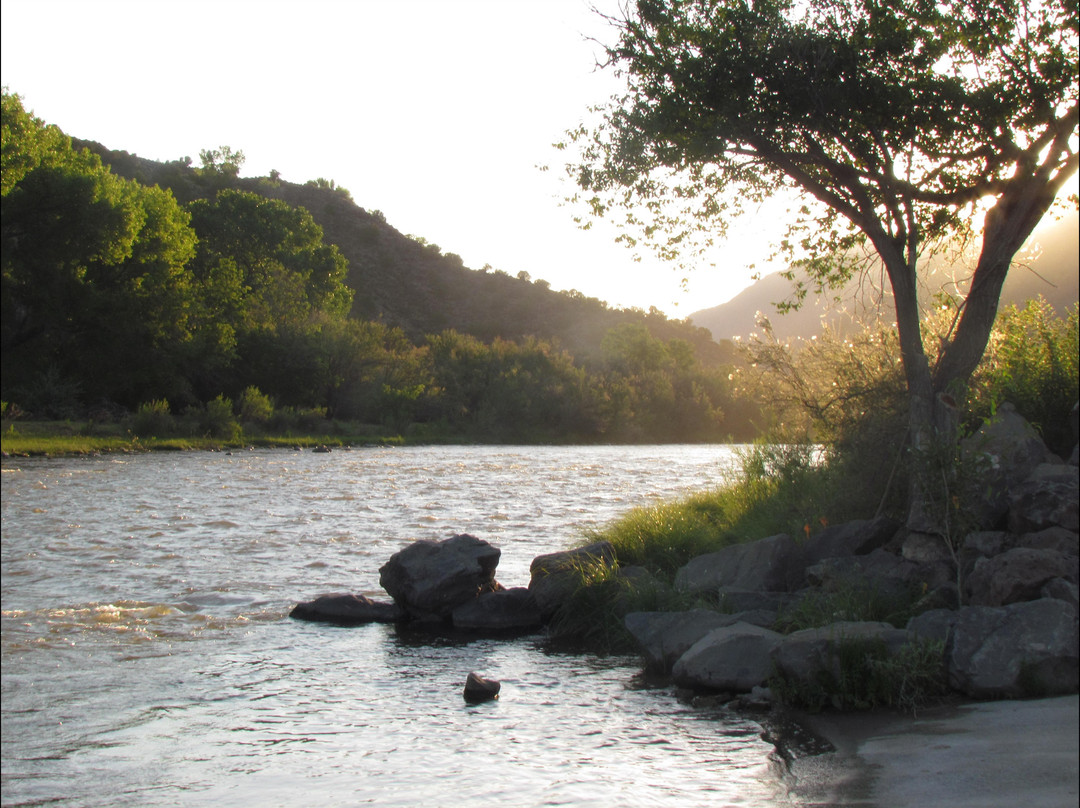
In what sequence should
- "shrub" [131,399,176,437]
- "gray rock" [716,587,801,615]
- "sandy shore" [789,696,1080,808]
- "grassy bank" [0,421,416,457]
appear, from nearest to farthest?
"sandy shore" [789,696,1080,808]
"gray rock" [716,587,801,615]
"grassy bank" [0,421,416,457]
"shrub" [131,399,176,437]

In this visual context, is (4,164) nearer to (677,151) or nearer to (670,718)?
(677,151)


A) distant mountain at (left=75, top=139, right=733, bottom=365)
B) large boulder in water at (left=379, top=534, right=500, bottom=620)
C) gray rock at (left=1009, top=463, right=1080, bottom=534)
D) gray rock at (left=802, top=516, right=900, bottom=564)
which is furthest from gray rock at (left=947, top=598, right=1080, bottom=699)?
distant mountain at (left=75, top=139, right=733, bottom=365)

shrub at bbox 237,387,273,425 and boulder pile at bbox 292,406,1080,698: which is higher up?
shrub at bbox 237,387,273,425

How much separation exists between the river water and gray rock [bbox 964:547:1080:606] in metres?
2.42

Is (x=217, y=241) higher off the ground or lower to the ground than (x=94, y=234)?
higher

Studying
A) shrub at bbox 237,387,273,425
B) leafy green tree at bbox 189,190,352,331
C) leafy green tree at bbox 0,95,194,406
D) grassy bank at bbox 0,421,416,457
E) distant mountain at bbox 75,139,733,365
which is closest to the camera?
leafy green tree at bbox 0,95,194,406

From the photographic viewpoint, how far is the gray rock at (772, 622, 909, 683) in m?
7.46

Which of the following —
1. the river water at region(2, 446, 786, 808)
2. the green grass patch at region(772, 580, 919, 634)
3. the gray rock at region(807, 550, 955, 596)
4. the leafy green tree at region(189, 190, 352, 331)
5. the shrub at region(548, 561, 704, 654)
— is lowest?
the river water at region(2, 446, 786, 808)

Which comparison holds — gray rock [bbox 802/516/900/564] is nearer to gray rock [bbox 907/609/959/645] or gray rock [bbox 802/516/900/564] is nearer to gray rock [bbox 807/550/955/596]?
gray rock [bbox 807/550/955/596]

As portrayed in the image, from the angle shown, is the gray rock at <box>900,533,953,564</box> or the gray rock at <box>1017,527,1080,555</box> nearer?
the gray rock at <box>1017,527,1080,555</box>

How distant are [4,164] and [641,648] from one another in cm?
871

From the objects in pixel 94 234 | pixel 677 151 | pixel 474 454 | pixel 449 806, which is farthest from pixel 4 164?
pixel 474 454

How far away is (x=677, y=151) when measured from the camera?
12367 mm

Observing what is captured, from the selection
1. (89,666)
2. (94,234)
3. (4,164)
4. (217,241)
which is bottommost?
(89,666)
